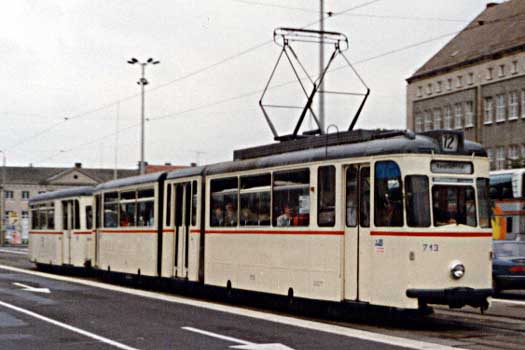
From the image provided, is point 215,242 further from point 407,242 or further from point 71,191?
point 71,191

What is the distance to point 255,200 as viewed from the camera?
20672 mm

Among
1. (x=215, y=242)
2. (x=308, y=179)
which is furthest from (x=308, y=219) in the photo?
(x=215, y=242)

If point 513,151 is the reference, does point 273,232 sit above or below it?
below

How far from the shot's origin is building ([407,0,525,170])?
76.5 metres

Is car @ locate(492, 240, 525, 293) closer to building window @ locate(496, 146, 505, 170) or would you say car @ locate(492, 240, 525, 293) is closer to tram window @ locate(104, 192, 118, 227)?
tram window @ locate(104, 192, 118, 227)

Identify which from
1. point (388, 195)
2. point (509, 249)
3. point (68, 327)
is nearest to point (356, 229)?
point (388, 195)

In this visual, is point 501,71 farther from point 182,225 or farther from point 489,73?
point 182,225

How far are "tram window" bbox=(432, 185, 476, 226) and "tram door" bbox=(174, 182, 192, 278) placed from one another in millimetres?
8625

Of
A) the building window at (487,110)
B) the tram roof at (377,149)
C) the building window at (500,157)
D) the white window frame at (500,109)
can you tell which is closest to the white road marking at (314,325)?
the tram roof at (377,149)

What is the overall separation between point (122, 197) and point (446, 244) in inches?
575

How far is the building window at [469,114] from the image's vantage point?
8131cm

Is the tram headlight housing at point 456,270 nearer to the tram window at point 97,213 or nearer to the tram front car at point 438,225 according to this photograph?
the tram front car at point 438,225

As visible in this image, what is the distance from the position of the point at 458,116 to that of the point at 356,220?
67.4 metres

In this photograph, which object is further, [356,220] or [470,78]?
[470,78]
